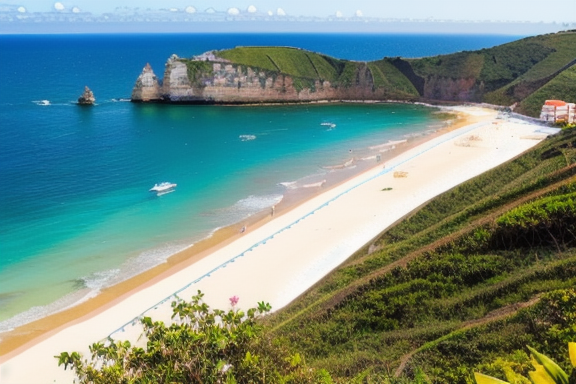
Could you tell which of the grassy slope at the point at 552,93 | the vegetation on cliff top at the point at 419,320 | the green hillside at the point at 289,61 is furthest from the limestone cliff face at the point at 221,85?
the vegetation on cliff top at the point at 419,320

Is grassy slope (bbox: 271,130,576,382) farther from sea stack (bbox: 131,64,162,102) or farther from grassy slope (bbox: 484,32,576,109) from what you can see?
sea stack (bbox: 131,64,162,102)

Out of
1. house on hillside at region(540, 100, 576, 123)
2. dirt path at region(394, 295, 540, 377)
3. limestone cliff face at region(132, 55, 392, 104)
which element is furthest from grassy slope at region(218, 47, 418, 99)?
dirt path at region(394, 295, 540, 377)

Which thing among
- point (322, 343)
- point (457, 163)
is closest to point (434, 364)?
point (322, 343)

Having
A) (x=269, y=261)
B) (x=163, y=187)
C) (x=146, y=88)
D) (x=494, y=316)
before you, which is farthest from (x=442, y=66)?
(x=494, y=316)

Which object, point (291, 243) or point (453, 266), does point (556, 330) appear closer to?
point (453, 266)

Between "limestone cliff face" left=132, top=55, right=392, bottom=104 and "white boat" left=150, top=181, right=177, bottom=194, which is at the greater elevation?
"limestone cliff face" left=132, top=55, right=392, bottom=104

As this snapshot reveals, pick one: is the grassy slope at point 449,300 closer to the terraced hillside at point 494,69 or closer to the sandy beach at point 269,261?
the sandy beach at point 269,261

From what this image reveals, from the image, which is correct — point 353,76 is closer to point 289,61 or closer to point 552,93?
point 289,61
